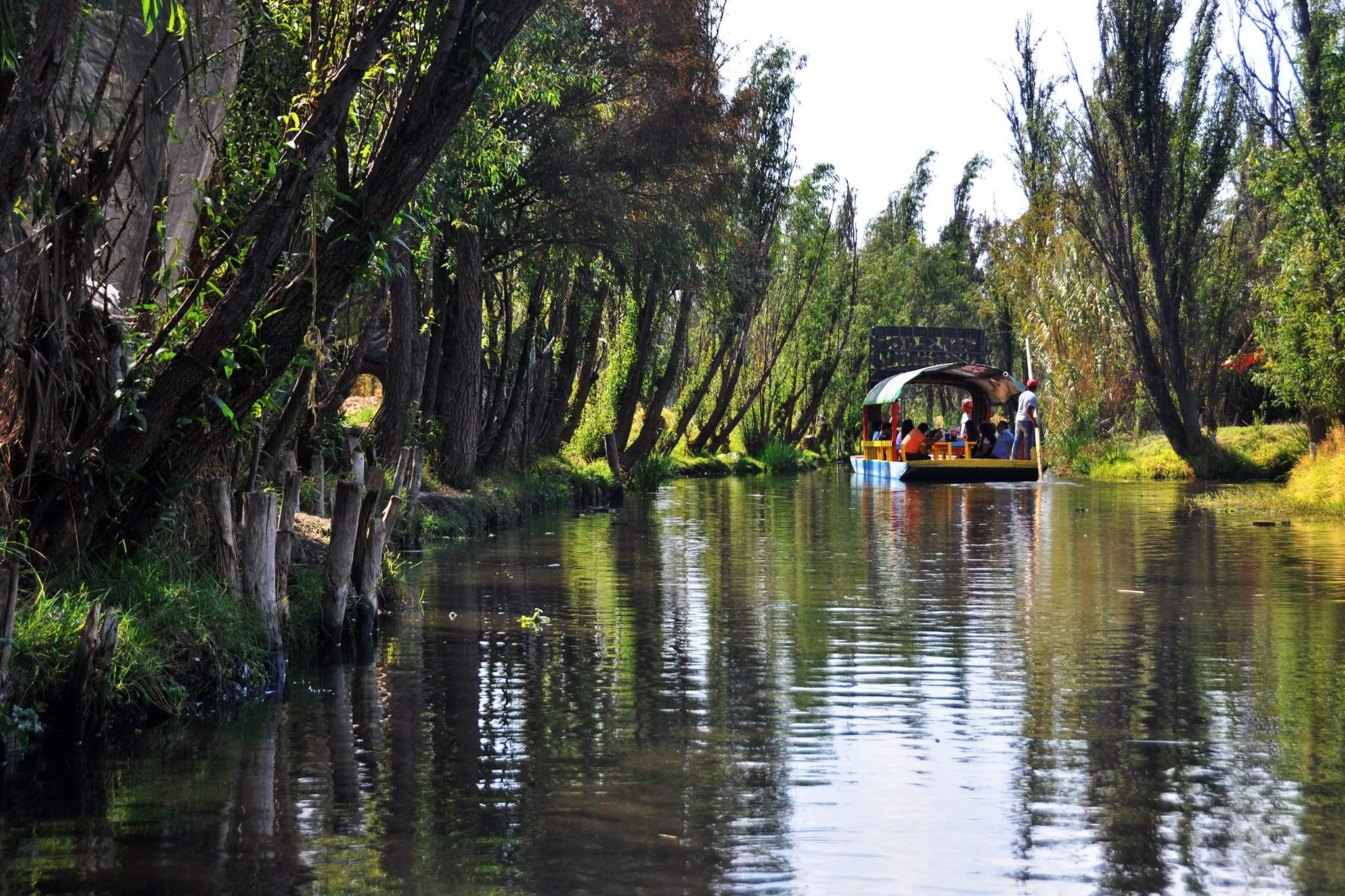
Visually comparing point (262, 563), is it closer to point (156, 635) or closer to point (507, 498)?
point (156, 635)

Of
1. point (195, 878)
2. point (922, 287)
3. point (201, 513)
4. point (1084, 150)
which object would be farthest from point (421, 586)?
point (922, 287)

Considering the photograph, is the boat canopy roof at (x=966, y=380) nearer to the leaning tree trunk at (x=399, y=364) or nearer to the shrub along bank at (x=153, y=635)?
the leaning tree trunk at (x=399, y=364)

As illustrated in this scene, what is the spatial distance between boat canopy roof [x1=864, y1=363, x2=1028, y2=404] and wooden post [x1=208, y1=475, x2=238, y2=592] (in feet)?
96.8

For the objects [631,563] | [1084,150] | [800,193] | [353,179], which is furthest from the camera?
[800,193]

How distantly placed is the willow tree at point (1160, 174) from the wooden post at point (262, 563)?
1141 inches

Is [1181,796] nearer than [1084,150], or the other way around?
[1181,796]

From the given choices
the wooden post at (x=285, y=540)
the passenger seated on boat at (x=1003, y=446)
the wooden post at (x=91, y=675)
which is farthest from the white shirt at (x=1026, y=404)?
the wooden post at (x=91, y=675)

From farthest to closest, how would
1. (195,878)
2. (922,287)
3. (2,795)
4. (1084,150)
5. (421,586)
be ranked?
(922,287), (1084,150), (421,586), (2,795), (195,878)

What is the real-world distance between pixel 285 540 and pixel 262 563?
2.13 ft

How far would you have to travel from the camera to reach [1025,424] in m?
A: 34.4

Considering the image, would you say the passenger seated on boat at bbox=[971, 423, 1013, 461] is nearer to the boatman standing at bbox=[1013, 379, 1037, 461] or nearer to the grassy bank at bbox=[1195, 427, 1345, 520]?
the boatman standing at bbox=[1013, 379, 1037, 461]

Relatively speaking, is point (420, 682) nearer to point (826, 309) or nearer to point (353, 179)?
point (353, 179)

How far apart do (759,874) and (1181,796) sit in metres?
2.07

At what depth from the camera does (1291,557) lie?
1602 centimetres
